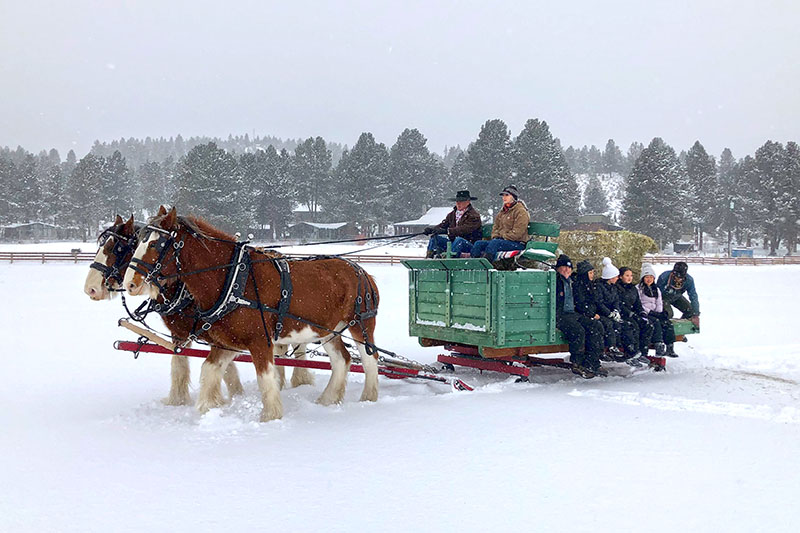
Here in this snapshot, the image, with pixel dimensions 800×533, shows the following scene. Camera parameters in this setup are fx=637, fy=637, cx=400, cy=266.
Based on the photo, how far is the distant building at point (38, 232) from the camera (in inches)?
2936

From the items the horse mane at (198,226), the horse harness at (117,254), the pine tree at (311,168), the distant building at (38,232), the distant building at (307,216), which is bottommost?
the horse harness at (117,254)

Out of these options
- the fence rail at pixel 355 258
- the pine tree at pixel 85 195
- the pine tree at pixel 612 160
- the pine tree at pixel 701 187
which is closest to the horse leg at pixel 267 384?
the fence rail at pixel 355 258

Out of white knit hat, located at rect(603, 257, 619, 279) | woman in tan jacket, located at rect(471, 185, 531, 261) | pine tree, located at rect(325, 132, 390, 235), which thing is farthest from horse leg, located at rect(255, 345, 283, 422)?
pine tree, located at rect(325, 132, 390, 235)

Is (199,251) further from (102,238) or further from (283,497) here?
(283,497)

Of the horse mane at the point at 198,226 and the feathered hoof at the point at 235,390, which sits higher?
the horse mane at the point at 198,226

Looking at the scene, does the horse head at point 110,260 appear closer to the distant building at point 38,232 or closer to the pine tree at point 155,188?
the distant building at point 38,232

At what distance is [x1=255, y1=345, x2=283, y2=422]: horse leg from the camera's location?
255 inches

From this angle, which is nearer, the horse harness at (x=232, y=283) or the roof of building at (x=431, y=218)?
the horse harness at (x=232, y=283)

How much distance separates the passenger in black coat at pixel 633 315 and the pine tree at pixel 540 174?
142ft

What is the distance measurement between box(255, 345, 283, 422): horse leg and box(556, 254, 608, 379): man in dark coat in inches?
165

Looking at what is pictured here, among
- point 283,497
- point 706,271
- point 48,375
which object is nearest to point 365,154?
point 706,271

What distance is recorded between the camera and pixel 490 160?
188ft

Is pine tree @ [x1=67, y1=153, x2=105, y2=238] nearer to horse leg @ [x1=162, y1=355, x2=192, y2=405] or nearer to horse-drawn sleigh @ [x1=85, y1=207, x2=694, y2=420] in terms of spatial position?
horse leg @ [x1=162, y1=355, x2=192, y2=405]

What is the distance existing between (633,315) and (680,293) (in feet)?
5.67
